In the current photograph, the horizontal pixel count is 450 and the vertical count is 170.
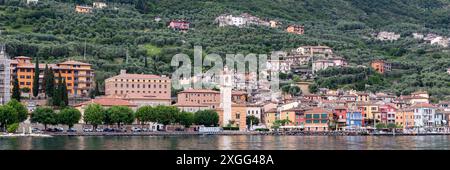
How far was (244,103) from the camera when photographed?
276ft

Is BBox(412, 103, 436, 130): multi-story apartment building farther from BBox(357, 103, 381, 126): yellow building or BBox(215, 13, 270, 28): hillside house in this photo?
BBox(215, 13, 270, 28): hillside house

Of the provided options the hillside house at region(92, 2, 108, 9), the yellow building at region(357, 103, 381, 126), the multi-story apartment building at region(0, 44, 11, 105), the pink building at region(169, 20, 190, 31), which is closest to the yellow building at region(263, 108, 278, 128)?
the yellow building at region(357, 103, 381, 126)

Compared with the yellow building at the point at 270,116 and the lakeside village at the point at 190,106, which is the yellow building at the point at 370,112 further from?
the yellow building at the point at 270,116

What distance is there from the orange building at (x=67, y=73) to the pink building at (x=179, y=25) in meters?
39.4

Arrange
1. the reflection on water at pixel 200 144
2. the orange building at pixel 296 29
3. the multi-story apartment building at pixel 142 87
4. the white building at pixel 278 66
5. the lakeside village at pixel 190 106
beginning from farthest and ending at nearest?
the orange building at pixel 296 29 < the white building at pixel 278 66 < the multi-story apartment building at pixel 142 87 < the lakeside village at pixel 190 106 < the reflection on water at pixel 200 144

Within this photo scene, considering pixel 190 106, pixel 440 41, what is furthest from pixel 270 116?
pixel 440 41

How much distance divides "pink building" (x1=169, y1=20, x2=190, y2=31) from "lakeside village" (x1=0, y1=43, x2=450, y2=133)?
35.5m

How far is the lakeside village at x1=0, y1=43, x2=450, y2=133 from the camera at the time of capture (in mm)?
74812

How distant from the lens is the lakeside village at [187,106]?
73.9 m

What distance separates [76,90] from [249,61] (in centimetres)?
2348

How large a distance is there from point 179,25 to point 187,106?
4731cm

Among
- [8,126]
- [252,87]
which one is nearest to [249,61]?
[252,87]

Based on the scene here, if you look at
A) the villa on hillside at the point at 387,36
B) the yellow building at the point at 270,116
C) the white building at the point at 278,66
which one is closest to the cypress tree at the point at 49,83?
the yellow building at the point at 270,116

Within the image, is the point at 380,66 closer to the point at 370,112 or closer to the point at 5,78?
the point at 370,112
